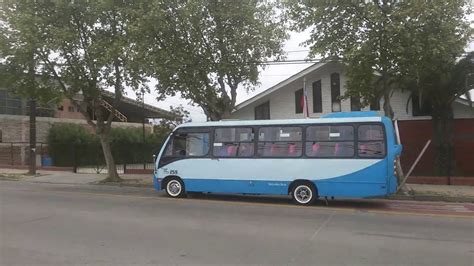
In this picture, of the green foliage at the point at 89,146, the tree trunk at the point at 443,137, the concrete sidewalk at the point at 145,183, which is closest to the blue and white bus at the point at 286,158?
the concrete sidewalk at the point at 145,183

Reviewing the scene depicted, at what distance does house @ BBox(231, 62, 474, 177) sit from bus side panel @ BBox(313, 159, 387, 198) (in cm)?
719

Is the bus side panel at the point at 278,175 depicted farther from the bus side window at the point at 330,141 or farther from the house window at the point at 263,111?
the house window at the point at 263,111

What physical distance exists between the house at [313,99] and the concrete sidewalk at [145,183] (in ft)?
18.9

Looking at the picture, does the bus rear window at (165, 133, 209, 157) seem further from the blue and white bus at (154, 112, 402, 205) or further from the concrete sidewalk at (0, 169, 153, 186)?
the concrete sidewalk at (0, 169, 153, 186)

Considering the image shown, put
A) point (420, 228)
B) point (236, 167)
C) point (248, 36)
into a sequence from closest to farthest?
point (420, 228) < point (236, 167) < point (248, 36)

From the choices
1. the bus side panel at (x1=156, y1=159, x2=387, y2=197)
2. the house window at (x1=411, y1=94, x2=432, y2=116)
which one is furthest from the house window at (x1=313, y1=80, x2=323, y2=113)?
the bus side panel at (x1=156, y1=159, x2=387, y2=197)

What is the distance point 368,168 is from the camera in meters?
13.1

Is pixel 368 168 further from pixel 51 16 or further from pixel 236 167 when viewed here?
pixel 51 16

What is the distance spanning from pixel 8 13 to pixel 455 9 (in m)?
15.5

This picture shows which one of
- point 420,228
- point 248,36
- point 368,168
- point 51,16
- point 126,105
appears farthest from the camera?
point 126,105

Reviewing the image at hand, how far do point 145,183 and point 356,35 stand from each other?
10.2 metres

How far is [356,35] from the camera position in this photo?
15.2 meters

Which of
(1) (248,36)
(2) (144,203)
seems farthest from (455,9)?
(2) (144,203)

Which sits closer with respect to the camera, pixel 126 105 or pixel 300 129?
pixel 300 129
